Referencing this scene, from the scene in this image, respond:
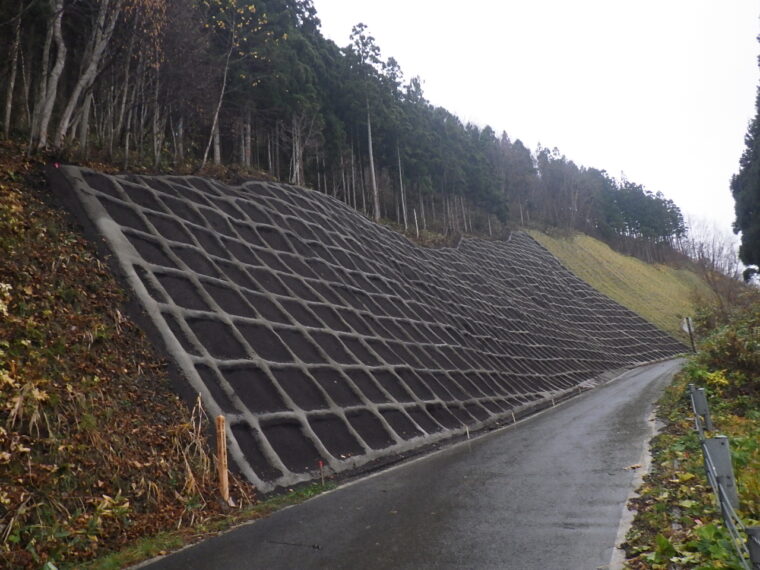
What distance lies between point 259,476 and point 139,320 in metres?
3.33

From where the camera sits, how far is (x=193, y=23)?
1564 cm

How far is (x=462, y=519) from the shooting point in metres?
5.82

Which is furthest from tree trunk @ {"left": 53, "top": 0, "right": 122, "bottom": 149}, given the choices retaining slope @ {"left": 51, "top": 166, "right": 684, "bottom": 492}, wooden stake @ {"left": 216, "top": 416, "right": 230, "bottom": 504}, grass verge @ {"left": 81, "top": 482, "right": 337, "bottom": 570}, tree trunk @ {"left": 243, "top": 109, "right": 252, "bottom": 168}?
tree trunk @ {"left": 243, "top": 109, "right": 252, "bottom": 168}

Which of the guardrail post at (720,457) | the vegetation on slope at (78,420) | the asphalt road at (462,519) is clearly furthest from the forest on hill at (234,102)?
the guardrail post at (720,457)

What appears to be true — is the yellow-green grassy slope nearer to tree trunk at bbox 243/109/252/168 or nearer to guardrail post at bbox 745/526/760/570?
tree trunk at bbox 243/109/252/168

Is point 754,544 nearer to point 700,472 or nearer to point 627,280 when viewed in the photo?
point 700,472

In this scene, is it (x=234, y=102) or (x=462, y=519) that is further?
(x=234, y=102)

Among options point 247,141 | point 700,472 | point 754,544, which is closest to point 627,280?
point 247,141

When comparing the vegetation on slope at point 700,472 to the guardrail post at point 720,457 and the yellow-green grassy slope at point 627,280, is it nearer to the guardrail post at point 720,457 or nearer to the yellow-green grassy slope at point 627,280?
the guardrail post at point 720,457

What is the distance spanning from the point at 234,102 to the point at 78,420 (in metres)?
17.7

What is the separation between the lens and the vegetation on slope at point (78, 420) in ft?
16.5

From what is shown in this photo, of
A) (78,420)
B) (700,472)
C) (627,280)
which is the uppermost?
(627,280)

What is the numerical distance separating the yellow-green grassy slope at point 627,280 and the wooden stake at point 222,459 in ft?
140

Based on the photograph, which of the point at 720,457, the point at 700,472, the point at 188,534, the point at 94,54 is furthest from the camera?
the point at 94,54
